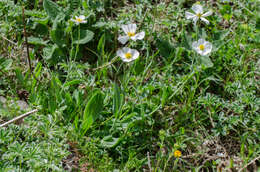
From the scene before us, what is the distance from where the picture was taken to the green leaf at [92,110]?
71.9 inches

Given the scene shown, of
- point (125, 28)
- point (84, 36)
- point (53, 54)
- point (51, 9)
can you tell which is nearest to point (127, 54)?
point (125, 28)

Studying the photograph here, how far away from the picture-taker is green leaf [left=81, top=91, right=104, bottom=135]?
1.83 meters

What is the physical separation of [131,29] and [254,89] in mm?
1020

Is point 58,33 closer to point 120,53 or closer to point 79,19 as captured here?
point 79,19

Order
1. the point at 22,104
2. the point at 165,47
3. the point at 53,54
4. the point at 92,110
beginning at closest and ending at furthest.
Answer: the point at 92,110, the point at 22,104, the point at 53,54, the point at 165,47

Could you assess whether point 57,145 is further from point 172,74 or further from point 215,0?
point 215,0

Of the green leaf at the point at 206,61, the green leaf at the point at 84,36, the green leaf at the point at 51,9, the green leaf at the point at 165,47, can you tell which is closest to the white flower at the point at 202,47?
the green leaf at the point at 206,61

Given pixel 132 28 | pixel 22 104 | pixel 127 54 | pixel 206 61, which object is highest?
pixel 132 28

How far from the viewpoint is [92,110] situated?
1.84 metres

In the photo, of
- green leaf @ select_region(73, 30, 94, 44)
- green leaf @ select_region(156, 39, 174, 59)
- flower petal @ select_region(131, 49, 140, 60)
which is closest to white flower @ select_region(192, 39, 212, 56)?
green leaf @ select_region(156, 39, 174, 59)

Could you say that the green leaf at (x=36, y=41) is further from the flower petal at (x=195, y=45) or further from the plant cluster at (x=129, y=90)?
the flower petal at (x=195, y=45)

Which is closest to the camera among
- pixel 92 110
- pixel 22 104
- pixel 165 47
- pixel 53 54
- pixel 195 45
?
pixel 92 110

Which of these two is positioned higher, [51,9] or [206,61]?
[51,9]

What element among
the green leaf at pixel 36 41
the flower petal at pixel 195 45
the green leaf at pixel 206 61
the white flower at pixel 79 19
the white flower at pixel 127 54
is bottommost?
the green leaf at pixel 206 61
